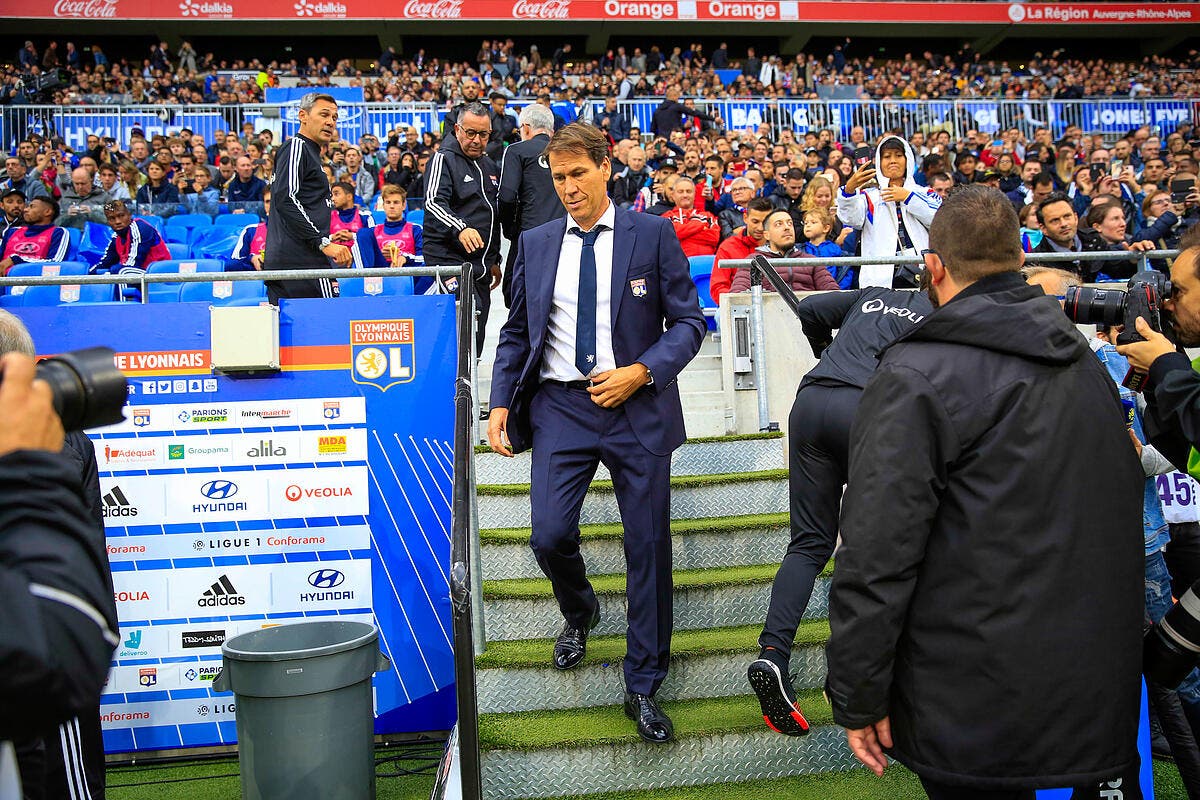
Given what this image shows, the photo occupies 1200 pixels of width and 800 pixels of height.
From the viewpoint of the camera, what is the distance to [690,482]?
16.8 ft

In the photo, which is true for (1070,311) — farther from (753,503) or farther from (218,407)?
(218,407)

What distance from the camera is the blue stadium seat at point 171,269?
21.6ft

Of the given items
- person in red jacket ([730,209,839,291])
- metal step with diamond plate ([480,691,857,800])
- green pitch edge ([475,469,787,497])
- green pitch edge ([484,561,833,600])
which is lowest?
metal step with diamond plate ([480,691,857,800])

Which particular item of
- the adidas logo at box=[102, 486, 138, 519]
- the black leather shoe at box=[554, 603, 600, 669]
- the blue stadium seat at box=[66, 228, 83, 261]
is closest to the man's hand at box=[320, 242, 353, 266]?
the adidas logo at box=[102, 486, 138, 519]

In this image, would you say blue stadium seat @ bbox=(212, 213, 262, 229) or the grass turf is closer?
→ the grass turf

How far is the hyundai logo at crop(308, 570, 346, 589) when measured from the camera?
14.6 feet

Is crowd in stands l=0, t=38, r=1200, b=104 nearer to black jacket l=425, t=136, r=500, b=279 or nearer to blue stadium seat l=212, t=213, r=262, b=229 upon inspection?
blue stadium seat l=212, t=213, r=262, b=229

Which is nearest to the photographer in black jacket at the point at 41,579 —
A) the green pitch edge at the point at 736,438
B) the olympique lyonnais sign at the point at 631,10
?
the green pitch edge at the point at 736,438

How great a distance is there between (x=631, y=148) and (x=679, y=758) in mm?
8786

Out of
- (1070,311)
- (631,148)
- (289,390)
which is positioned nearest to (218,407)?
(289,390)

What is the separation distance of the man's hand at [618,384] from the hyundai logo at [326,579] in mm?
1770

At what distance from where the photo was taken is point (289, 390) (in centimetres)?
454

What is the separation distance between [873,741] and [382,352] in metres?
3.11

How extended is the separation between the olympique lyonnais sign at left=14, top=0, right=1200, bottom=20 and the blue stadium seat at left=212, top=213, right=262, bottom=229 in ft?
52.5
